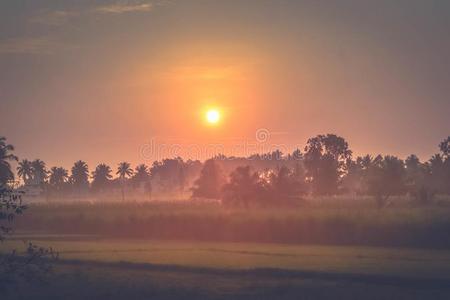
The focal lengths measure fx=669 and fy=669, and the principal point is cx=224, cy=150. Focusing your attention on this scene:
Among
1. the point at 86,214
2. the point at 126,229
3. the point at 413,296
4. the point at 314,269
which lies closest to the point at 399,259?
the point at 314,269

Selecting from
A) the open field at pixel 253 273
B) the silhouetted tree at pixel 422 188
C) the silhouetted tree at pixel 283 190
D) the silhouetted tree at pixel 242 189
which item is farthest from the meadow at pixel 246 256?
the silhouetted tree at pixel 422 188

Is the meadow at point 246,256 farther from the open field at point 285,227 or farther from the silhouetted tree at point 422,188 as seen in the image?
the silhouetted tree at point 422,188

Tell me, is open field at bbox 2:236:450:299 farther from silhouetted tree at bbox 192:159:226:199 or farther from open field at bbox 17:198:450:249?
silhouetted tree at bbox 192:159:226:199

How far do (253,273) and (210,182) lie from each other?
12558cm

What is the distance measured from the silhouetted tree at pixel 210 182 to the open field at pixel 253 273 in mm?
110053

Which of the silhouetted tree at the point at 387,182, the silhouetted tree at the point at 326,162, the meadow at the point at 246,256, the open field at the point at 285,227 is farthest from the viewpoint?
the silhouetted tree at the point at 326,162

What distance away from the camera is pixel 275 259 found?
43125 mm

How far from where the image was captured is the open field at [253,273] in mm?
32969

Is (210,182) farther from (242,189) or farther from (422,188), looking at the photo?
(422,188)

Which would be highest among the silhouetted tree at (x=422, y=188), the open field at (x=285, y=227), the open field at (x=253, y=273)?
the silhouetted tree at (x=422, y=188)

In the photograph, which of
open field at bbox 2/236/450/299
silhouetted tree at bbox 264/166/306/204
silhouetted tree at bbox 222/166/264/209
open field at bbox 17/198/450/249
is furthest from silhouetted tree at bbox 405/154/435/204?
open field at bbox 2/236/450/299

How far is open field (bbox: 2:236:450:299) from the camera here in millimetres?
32969

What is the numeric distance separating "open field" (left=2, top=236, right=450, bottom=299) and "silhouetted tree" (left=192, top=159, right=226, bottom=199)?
110053mm

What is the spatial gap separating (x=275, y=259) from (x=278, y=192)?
6466 centimetres
